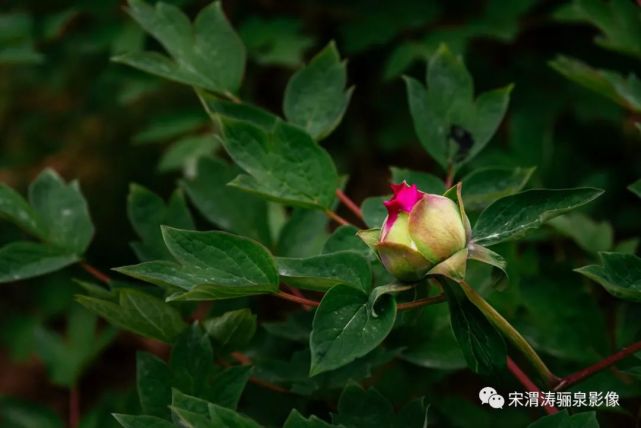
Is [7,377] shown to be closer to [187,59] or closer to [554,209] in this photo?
[187,59]

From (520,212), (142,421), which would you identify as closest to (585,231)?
(520,212)

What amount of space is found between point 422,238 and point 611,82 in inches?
18.2

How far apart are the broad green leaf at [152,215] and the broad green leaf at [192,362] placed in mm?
176

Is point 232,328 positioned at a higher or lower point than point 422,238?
lower

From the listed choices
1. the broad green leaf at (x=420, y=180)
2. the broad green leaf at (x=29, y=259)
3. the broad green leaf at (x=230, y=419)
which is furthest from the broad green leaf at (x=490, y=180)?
the broad green leaf at (x=29, y=259)

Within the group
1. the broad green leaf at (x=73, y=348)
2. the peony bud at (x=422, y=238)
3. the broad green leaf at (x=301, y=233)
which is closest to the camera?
the peony bud at (x=422, y=238)

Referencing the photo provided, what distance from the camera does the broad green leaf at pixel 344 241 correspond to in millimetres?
827

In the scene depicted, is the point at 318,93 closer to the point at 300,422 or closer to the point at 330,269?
the point at 330,269

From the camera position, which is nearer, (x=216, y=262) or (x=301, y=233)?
(x=216, y=262)

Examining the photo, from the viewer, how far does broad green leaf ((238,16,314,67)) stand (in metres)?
1.49

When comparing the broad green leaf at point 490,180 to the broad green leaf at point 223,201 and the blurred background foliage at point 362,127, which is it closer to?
the blurred background foliage at point 362,127

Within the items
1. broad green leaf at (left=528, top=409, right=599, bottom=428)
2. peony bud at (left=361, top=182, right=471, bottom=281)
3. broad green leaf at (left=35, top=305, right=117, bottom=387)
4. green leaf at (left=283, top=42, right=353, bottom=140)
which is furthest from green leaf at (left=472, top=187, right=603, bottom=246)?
broad green leaf at (left=35, top=305, right=117, bottom=387)

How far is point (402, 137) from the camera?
169 cm

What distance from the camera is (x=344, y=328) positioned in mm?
690
